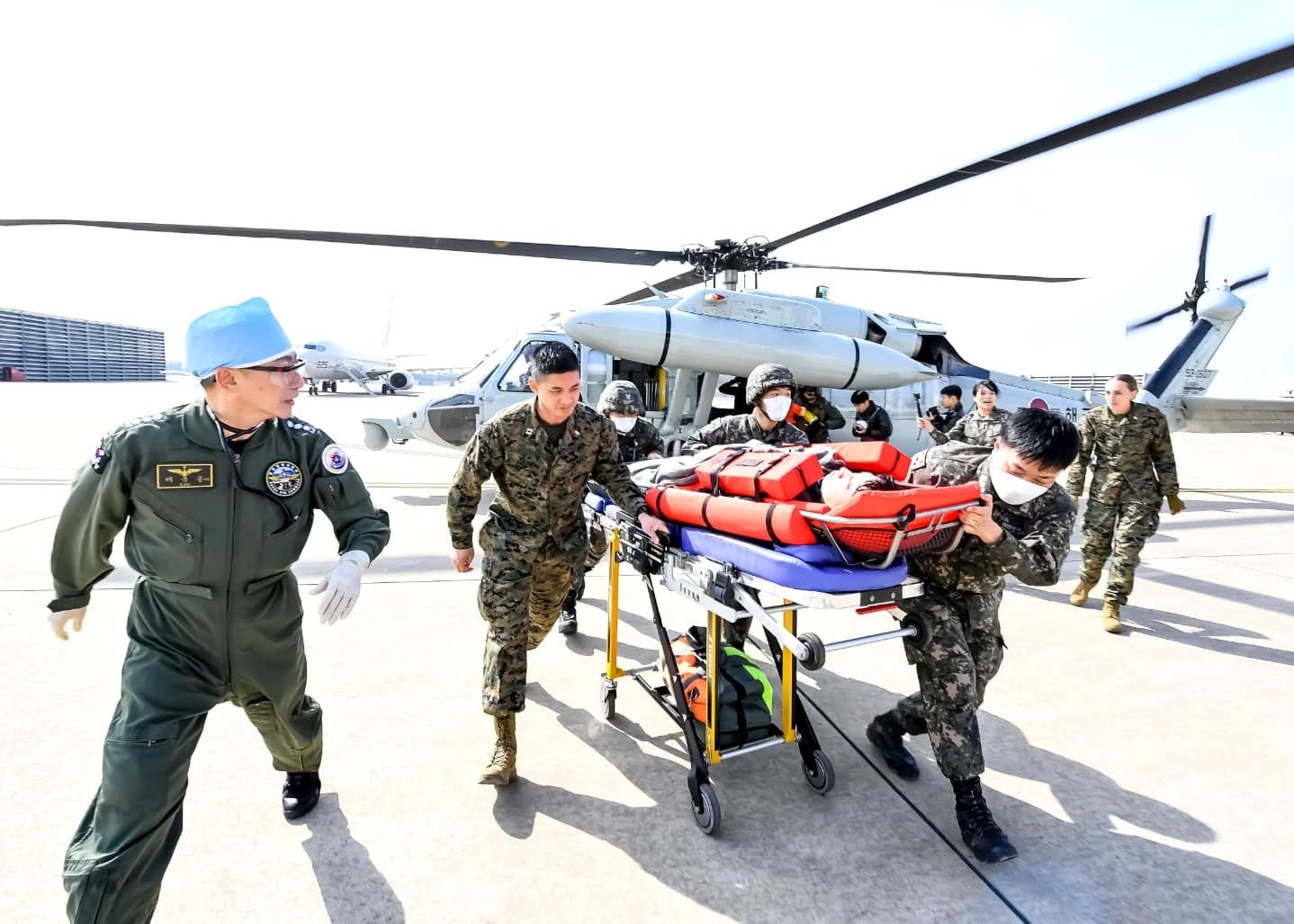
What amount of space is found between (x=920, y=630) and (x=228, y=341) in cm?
248

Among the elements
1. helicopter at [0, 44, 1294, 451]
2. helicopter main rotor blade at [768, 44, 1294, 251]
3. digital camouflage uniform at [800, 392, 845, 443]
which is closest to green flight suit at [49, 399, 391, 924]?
helicopter main rotor blade at [768, 44, 1294, 251]

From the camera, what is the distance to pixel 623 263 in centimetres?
792

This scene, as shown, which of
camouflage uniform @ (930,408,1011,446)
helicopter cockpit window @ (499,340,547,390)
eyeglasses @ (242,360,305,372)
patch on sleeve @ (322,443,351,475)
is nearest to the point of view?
eyeglasses @ (242,360,305,372)

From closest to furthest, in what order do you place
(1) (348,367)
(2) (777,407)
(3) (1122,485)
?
(2) (777,407)
(3) (1122,485)
(1) (348,367)

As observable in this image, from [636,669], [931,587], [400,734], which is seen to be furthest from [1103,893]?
[400,734]

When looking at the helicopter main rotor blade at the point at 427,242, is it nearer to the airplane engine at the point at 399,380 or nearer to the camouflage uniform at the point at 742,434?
the camouflage uniform at the point at 742,434

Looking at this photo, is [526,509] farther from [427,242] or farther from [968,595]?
[427,242]

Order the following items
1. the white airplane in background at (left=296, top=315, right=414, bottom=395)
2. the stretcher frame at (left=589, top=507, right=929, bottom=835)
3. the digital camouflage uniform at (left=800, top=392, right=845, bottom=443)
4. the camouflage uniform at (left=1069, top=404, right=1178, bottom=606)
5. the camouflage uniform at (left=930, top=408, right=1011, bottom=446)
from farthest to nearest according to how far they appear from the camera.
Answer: the white airplane in background at (left=296, top=315, right=414, bottom=395) < the digital camouflage uniform at (left=800, top=392, right=845, bottom=443) < the camouflage uniform at (left=930, top=408, right=1011, bottom=446) < the camouflage uniform at (left=1069, top=404, right=1178, bottom=606) < the stretcher frame at (left=589, top=507, right=929, bottom=835)

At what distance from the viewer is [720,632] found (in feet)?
8.83

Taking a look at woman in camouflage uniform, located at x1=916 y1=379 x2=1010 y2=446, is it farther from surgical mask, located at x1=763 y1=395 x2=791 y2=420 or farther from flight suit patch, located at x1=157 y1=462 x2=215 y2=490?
flight suit patch, located at x1=157 y1=462 x2=215 y2=490

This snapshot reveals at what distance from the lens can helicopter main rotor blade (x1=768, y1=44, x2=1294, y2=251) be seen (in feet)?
9.34

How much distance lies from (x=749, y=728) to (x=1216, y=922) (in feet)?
5.03

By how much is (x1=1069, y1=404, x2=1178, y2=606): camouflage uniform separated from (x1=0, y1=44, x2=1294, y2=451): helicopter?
2.05 meters

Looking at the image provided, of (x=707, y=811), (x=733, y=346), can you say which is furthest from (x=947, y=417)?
(x=707, y=811)
